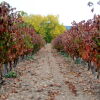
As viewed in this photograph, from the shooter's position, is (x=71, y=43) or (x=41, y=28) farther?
(x=41, y=28)

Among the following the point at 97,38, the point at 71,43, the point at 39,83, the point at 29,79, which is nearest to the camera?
the point at 97,38

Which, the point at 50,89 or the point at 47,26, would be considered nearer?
the point at 50,89

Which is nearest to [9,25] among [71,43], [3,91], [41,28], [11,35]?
[11,35]

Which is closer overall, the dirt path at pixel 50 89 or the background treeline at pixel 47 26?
the dirt path at pixel 50 89

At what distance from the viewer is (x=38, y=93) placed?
452 inches

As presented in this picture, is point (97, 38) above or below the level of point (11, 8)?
below

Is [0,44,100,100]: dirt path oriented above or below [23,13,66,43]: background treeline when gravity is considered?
below

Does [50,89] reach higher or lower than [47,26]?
lower

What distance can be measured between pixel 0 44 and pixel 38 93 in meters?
2.36

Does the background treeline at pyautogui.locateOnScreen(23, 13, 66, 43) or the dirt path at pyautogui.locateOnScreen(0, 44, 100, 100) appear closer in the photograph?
the dirt path at pyautogui.locateOnScreen(0, 44, 100, 100)

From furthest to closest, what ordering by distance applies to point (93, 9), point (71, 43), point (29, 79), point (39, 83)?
1. point (71, 43)
2. point (29, 79)
3. point (39, 83)
4. point (93, 9)

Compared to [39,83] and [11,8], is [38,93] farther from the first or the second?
[11,8]

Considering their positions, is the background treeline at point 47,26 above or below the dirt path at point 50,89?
above

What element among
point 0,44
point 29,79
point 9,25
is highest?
point 9,25
